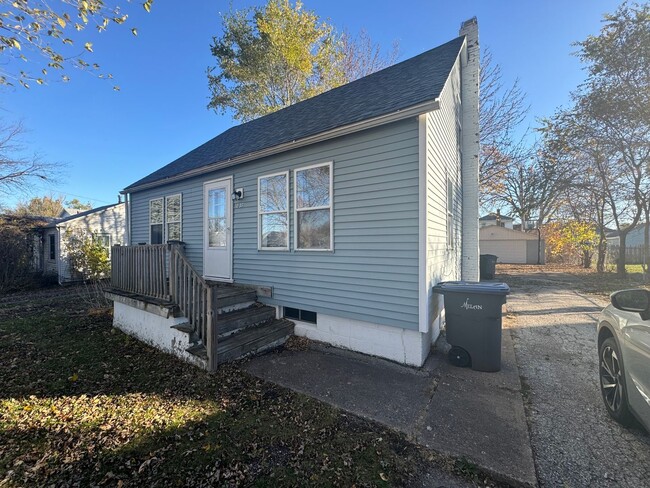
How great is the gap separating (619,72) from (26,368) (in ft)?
63.4

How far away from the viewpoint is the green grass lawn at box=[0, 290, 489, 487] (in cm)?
215

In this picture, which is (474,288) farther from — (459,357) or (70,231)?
(70,231)

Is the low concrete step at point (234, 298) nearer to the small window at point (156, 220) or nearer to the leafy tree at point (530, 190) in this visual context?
the small window at point (156, 220)

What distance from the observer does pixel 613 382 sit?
2777mm

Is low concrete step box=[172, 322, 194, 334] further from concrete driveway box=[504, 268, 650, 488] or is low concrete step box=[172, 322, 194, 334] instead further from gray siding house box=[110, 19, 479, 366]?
concrete driveway box=[504, 268, 650, 488]

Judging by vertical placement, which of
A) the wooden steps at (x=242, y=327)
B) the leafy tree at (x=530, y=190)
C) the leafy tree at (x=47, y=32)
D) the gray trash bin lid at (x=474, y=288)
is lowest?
the wooden steps at (x=242, y=327)

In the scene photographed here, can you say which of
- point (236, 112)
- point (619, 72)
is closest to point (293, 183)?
point (236, 112)

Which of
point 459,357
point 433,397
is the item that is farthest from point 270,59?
point 433,397

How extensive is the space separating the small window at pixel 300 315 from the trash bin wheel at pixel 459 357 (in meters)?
2.20

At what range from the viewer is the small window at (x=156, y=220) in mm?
8125

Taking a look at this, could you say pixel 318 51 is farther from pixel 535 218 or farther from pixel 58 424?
pixel 535 218

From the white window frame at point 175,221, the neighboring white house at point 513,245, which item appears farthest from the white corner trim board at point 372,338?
the neighboring white house at point 513,245

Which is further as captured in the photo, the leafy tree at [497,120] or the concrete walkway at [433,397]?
the leafy tree at [497,120]

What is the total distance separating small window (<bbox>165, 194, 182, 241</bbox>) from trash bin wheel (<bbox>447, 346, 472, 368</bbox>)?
6804mm
